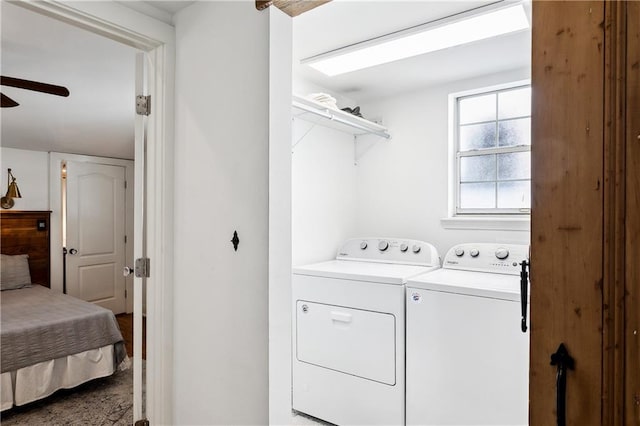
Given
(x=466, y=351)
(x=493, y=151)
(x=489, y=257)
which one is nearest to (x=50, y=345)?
(x=466, y=351)

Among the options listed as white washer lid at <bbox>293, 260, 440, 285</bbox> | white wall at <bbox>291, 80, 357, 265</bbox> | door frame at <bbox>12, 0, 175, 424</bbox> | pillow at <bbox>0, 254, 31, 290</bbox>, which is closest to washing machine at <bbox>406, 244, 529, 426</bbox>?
white washer lid at <bbox>293, 260, 440, 285</bbox>

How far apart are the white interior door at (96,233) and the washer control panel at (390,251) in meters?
4.00

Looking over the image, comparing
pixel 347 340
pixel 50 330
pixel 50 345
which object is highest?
pixel 347 340

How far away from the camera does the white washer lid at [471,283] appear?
76.3 inches

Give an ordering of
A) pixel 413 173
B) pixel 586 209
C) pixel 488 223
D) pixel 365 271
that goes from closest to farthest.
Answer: pixel 586 209, pixel 365 271, pixel 488 223, pixel 413 173

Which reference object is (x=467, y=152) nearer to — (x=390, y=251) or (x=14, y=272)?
(x=390, y=251)

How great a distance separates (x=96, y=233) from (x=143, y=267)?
14.2ft

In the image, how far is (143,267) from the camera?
1806 mm

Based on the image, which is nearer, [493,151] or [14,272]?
[493,151]

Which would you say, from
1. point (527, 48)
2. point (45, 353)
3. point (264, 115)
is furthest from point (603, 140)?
point (45, 353)

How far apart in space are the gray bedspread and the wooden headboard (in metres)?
1.23

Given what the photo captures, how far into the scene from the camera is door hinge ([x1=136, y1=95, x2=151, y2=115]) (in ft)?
5.93

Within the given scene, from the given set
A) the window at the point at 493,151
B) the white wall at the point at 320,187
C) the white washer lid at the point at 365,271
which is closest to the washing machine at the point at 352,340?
the white washer lid at the point at 365,271

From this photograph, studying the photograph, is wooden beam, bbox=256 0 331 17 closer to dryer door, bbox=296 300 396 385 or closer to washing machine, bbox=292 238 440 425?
washing machine, bbox=292 238 440 425
